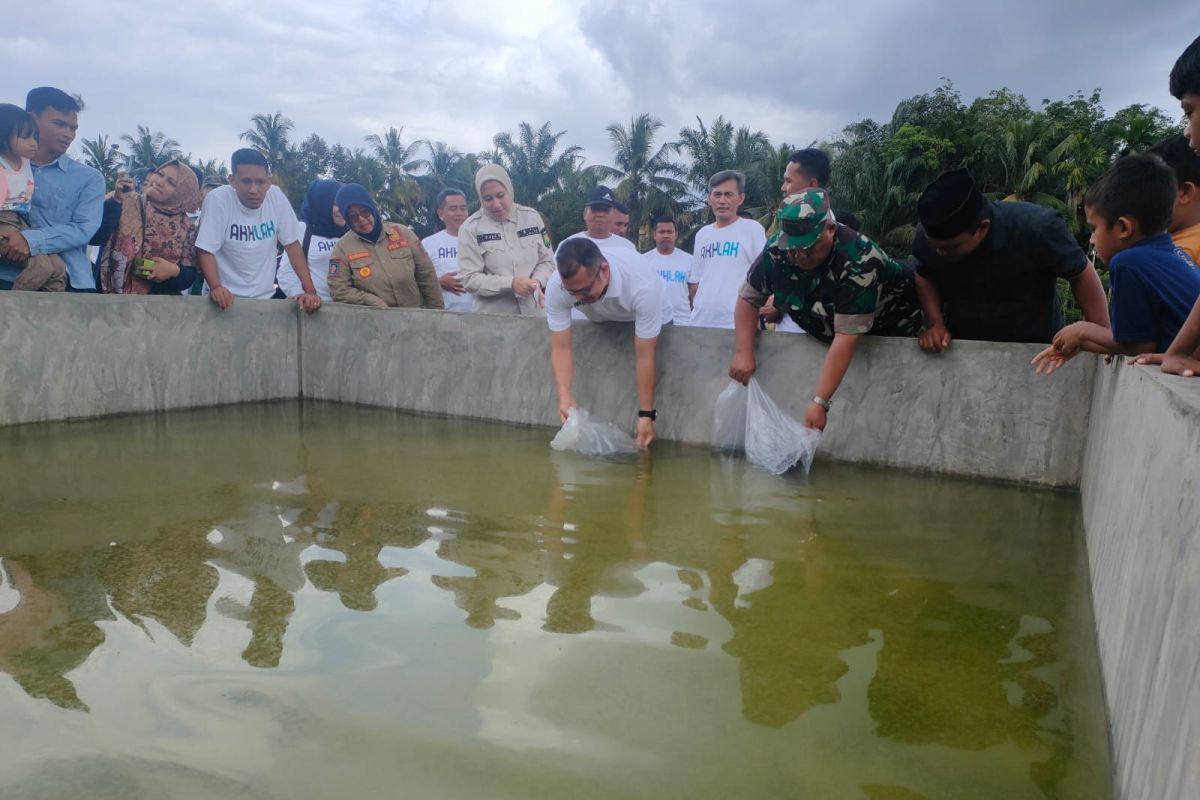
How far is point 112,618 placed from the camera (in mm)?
2453

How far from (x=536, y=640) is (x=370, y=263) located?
4.82 m

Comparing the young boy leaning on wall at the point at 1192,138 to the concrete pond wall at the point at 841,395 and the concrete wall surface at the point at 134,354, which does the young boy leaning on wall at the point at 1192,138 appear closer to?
the concrete pond wall at the point at 841,395

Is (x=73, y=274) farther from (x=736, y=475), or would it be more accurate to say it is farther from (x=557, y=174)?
(x=557, y=174)

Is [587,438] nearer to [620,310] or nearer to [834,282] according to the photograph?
[620,310]

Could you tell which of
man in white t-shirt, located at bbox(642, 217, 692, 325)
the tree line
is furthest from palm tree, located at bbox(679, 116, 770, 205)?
man in white t-shirt, located at bbox(642, 217, 692, 325)

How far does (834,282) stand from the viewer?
4336 mm

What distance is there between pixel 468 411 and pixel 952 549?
3700mm

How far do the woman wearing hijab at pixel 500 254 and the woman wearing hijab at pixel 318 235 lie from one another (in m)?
1.52

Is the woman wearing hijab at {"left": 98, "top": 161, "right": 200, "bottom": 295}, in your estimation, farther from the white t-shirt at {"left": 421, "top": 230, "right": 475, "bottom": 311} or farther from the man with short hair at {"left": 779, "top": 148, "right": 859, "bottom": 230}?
the man with short hair at {"left": 779, "top": 148, "right": 859, "bottom": 230}

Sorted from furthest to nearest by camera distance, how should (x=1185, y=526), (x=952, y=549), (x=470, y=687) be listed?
(x=952, y=549) → (x=470, y=687) → (x=1185, y=526)

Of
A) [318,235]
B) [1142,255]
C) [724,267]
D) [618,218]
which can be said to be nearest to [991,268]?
[1142,255]

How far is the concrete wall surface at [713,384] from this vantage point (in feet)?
14.3

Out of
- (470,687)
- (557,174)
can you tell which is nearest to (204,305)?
(470,687)

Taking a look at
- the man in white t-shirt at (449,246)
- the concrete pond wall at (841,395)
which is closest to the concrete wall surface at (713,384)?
the concrete pond wall at (841,395)
